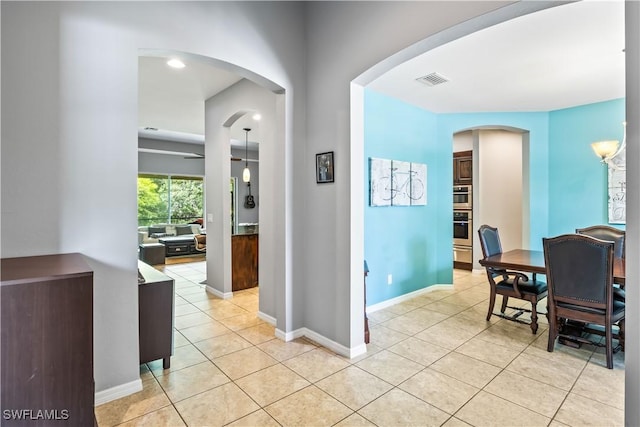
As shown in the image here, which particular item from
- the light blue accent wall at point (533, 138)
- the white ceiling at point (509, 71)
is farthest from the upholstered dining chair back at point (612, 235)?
the white ceiling at point (509, 71)

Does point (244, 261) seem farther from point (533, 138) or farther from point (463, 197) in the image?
point (533, 138)

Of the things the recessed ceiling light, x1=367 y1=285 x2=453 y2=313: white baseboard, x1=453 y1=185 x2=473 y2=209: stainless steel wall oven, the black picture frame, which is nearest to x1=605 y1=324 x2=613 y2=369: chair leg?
x1=367 y1=285 x2=453 y2=313: white baseboard

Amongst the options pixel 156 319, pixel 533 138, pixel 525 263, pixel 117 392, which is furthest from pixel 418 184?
pixel 117 392

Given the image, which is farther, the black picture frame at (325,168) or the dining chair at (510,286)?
the dining chair at (510,286)

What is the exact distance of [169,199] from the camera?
8820 millimetres

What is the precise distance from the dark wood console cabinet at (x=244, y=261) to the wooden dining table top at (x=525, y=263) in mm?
3191

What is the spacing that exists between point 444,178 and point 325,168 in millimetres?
2917

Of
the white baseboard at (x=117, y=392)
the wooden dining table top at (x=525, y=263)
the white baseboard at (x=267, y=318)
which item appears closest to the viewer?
the white baseboard at (x=117, y=392)

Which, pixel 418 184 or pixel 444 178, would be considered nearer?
pixel 418 184

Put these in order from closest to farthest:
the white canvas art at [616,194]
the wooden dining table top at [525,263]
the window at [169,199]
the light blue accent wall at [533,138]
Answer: the wooden dining table top at [525,263], the white canvas art at [616,194], the light blue accent wall at [533,138], the window at [169,199]

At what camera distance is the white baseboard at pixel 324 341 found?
272cm

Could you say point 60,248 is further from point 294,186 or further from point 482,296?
point 482,296

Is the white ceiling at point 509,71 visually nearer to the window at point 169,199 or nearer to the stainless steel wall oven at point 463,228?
the stainless steel wall oven at point 463,228

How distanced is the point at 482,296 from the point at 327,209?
310 centimetres
